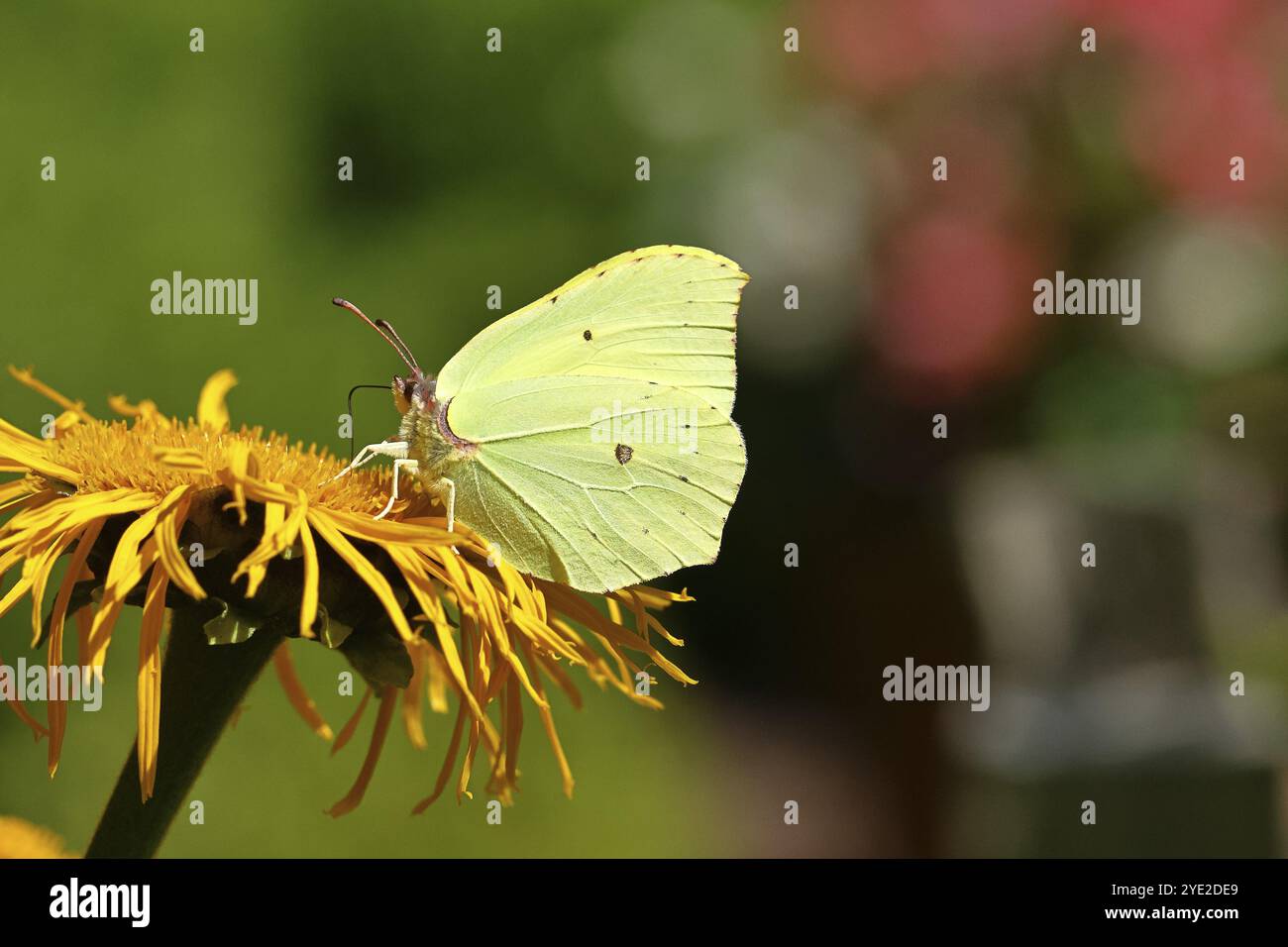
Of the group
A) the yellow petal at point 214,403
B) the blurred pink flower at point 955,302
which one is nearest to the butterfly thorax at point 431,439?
the yellow petal at point 214,403

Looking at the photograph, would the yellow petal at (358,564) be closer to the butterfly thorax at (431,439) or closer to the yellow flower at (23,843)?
the butterfly thorax at (431,439)

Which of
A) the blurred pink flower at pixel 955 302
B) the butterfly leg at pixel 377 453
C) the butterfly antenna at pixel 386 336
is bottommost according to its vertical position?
the butterfly leg at pixel 377 453

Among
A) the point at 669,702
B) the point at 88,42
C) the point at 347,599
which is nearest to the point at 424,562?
the point at 347,599

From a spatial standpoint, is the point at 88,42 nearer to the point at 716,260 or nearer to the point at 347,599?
the point at 716,260

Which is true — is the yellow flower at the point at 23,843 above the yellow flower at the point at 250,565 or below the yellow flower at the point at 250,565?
below

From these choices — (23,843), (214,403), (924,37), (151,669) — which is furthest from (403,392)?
(924,37)

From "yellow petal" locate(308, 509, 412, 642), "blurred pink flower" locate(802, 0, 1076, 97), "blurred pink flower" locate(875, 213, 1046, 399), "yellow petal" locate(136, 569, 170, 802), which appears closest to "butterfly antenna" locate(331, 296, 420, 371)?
"yellow petal" locate(308, 509, 412, 642)

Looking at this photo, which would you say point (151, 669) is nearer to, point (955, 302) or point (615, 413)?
point (615, 413)
